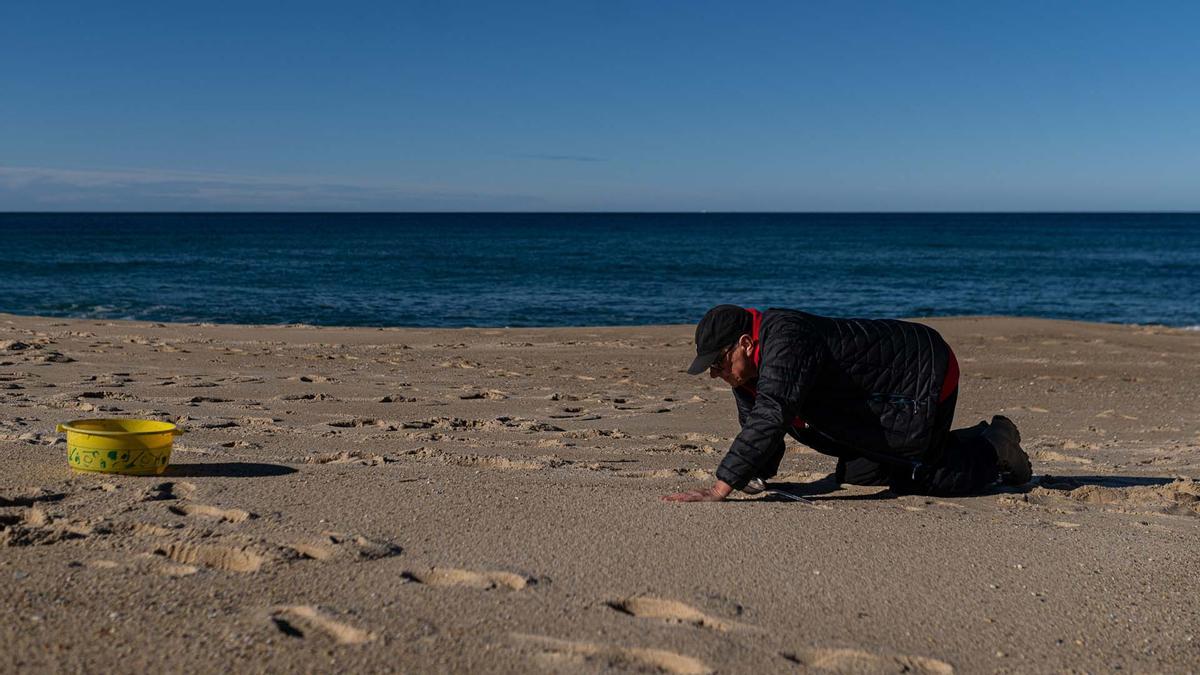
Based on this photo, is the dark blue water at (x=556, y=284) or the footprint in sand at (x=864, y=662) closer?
the footprint in sand at (x=864, y=662)

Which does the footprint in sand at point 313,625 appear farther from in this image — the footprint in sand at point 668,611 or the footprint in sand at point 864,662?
the footprint in sand at point 864,662

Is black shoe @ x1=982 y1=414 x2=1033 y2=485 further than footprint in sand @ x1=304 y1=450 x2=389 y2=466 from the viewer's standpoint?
No

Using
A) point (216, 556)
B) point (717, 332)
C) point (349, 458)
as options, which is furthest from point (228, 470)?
point (717, 332)

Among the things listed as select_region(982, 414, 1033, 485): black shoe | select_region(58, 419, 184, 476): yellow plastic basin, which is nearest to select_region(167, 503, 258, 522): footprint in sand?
select_region(58, 419, 184, 476): yellow plastic basin

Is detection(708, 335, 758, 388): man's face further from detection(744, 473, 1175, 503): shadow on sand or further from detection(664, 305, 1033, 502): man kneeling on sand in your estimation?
detection(744, 473, 1175, 503): shadow on sand

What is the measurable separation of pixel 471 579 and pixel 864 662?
52.6 inches

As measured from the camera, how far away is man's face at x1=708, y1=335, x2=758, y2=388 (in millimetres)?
4641

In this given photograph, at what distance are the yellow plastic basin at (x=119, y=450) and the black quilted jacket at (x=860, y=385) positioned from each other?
261 cm

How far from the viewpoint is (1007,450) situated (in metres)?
5.18

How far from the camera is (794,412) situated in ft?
15.0

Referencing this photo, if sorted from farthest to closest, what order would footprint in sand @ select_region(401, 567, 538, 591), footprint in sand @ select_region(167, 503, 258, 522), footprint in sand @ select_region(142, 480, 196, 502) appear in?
1. footprint in sand @ select_region(142, 480, 196, 502)
2. footprint in sand @ select_region(167, 503, 258, 522)
3. footprint in sand @ select_region(401, 567, 538, 591)

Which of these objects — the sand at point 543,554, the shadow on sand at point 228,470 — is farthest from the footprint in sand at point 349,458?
the shadow on sand at point 228,470

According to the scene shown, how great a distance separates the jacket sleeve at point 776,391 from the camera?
4543 millimetres

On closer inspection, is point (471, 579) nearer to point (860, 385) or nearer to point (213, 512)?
point (213, 512)
